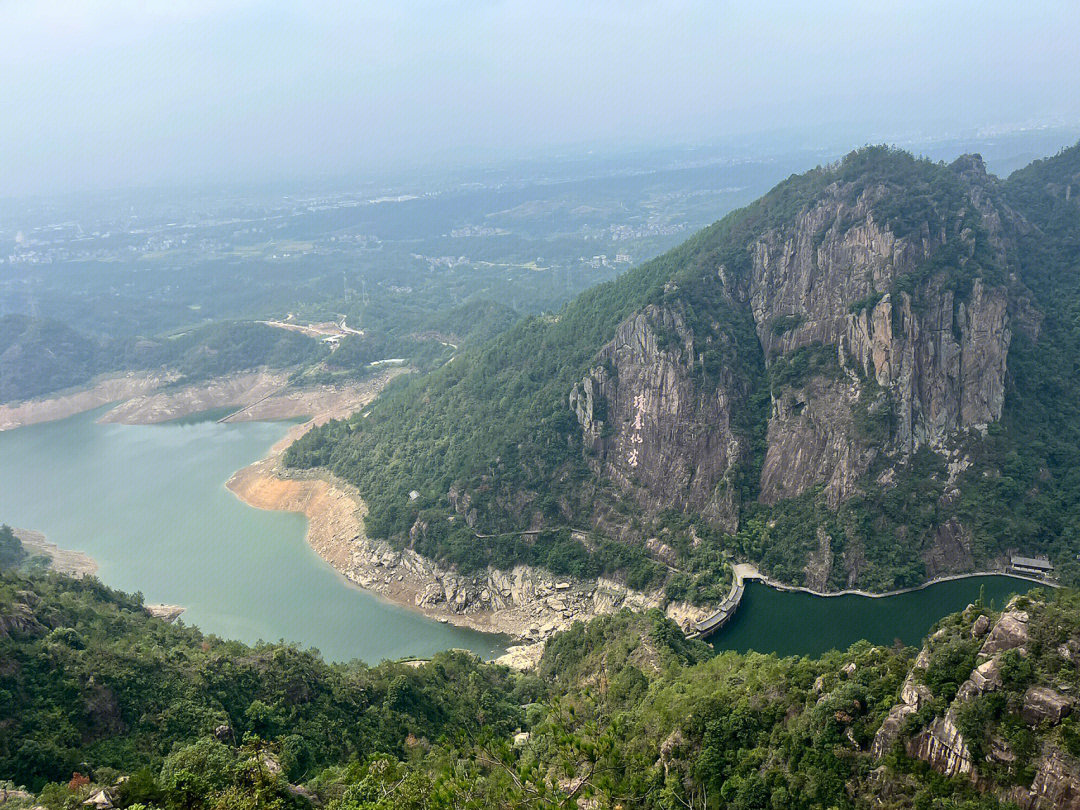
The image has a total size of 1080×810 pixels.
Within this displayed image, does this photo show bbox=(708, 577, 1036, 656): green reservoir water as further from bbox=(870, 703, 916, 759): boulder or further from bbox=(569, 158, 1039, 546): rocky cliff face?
bbox=(870, 703, 916, 759): boulder

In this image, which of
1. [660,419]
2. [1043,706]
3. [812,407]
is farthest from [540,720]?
[812,407]

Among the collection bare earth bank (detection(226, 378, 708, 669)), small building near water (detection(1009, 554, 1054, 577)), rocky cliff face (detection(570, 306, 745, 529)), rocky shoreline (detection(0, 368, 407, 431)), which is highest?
rocky cliff face (detection(570, 306, 745, 529))

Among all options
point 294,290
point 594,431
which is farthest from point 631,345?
point 294,290

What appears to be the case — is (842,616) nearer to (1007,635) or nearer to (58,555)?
(1007,635)

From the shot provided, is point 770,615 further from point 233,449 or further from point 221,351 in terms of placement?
point 221,351

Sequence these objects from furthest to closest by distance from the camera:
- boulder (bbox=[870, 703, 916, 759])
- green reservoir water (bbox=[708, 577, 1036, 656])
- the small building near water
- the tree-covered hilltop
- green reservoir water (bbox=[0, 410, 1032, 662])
→ green reservoir water (bbox=[0, 410, 1032, 662]), the small building near water, green reservoir water (bbox=[708, 577, 1036, 656]), boulder (bbox=[870, 703, 916, 759]), the tree-covered hilltop

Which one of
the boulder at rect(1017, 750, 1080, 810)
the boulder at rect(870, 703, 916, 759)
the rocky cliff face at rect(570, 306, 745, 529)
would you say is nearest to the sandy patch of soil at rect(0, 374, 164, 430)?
the rocky cliff face at rect(570, 306, 745, 529)
